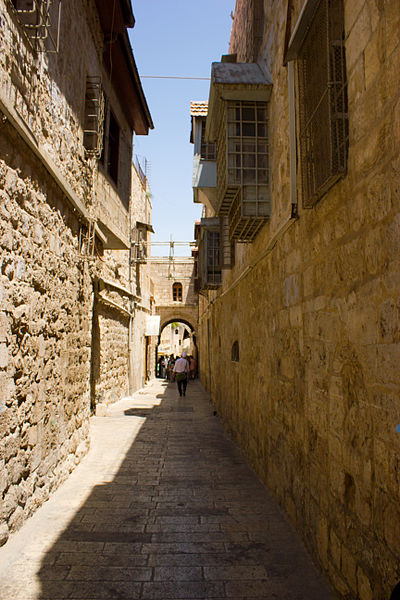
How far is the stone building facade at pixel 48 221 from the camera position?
3.68 m

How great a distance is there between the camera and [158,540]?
384 centimetres

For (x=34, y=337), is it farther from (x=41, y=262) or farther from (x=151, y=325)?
(x=151, y=325)

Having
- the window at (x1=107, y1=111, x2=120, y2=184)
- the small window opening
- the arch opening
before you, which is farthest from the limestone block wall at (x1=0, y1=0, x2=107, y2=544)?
the arch opening

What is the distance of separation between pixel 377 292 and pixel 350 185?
0.80 m

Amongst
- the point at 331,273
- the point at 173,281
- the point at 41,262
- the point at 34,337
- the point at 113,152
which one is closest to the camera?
the point at 331,273

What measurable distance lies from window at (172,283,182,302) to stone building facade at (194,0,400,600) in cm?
2229

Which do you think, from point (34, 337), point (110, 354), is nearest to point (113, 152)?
point (110, 354)

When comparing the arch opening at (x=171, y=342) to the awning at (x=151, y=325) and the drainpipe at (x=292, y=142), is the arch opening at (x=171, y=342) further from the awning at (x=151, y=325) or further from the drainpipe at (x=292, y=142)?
the drainpipe at (x=292, y=142)

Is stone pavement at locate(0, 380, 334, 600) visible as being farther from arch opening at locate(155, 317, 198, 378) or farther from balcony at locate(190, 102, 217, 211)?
arch opening at locate(155, 317, 198, 378)

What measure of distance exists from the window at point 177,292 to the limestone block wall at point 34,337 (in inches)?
865

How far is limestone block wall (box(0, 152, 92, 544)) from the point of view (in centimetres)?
365

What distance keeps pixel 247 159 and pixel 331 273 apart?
3.16m

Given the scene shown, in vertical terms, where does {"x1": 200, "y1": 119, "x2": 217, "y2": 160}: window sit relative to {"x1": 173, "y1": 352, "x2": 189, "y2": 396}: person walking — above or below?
above

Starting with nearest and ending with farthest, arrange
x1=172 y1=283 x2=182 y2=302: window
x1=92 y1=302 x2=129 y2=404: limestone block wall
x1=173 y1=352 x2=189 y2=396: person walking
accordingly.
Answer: x1=92 y1=302 x2=129 y2=404: limestone block wall, x1=173 y1=352 x2=189 y2=396: person walking, x1=172 y1=283 x2=182 y2=302: window
